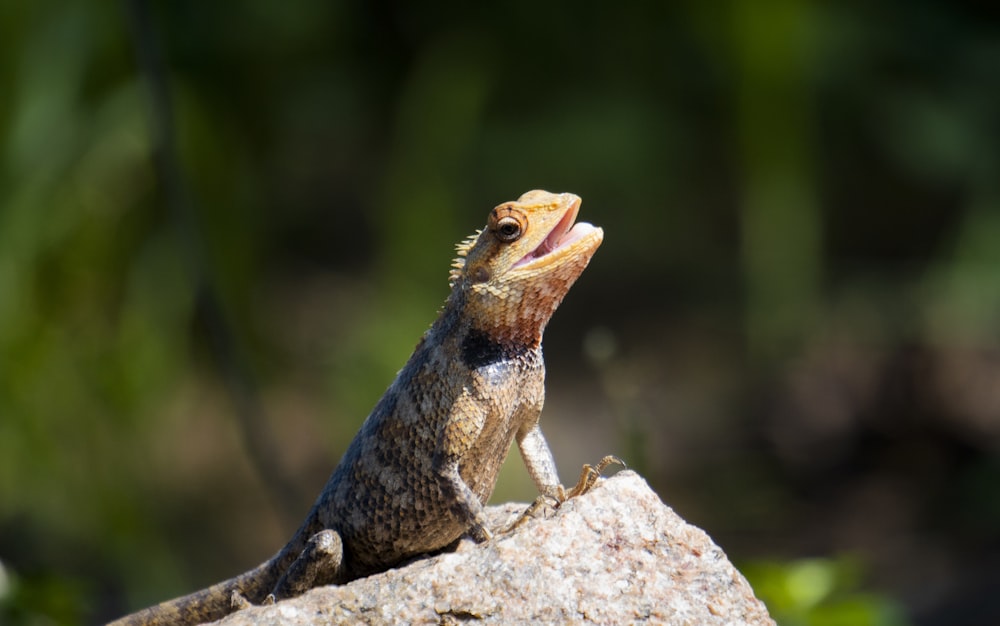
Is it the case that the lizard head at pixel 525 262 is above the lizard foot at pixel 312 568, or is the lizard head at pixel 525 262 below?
above

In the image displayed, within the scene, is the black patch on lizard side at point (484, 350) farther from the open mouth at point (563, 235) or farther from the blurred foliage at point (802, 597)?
the blurred foliage at point (802, 597)

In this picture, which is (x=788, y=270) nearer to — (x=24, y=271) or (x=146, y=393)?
(x=146, y=393)

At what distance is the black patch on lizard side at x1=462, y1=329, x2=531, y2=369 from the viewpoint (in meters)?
3.65

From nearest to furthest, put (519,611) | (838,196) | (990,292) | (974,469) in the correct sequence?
1. (519,611)
2. (974,469)
3. (990,292)
4. (838,196)

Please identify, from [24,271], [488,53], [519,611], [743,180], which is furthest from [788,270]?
[519,611]

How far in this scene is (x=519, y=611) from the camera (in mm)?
2883

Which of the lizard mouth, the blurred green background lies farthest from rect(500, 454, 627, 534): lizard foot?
the blurred green background

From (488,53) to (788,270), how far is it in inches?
143

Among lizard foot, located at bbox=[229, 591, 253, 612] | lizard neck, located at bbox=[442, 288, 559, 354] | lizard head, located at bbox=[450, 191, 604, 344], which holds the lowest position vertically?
lizard foot, located at bbox=[229, 591, 253, 612]

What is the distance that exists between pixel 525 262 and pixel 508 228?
0.12 m

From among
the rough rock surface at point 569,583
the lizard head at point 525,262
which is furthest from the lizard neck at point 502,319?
the rough rock surface at point 569,583

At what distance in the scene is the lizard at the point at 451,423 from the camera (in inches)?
139

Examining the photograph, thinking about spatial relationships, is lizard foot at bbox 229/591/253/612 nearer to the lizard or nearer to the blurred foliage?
the lizard

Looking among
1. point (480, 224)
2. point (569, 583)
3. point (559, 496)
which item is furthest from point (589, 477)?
point (480, 224)
